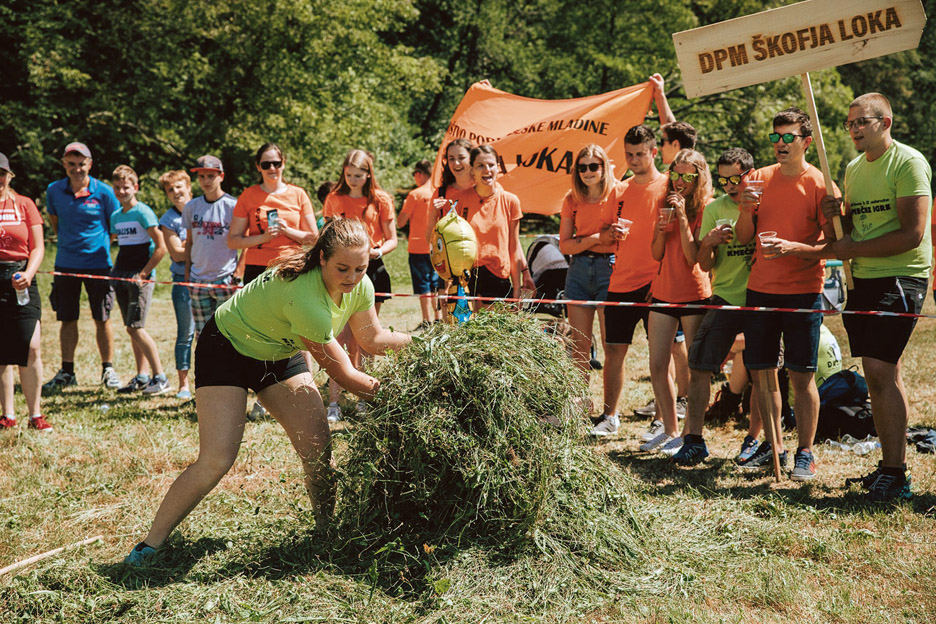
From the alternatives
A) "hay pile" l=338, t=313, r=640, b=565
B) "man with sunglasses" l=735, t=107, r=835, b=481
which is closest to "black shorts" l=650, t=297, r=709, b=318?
"man with sunglasses" l=735, t=107, r=835, b=481

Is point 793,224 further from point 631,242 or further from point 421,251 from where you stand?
point 421,251

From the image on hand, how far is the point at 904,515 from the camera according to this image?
4.39 metres

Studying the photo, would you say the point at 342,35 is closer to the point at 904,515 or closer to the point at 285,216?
the point at 285,216

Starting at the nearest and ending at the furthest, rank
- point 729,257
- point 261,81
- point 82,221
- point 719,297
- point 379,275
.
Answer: point 729,257 < point 719,297 < point 379,275 < point 82,221 < point 261,81

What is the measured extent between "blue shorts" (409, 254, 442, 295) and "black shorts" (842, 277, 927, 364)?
5.67 metres

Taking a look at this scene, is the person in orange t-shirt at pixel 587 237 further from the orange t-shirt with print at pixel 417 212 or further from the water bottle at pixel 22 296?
the water bottle at pixel 22 296

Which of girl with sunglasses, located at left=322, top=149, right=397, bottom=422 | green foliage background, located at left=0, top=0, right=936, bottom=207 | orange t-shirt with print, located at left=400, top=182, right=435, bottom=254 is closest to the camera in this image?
girl with sunglasses, located at left=322, top=149, right=397, bottom=422

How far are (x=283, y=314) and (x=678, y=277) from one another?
3.03m

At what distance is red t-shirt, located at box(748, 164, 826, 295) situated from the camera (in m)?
5.02

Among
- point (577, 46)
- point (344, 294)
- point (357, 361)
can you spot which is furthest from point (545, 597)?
point (577, 46)

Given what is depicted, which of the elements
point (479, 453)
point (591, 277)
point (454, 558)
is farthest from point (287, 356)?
point (591, 277)

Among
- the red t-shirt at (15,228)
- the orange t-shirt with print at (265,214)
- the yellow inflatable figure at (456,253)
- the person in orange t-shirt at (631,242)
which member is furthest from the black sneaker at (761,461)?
the red t-shirt at (15,228)

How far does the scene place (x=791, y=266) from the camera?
16.6 feet

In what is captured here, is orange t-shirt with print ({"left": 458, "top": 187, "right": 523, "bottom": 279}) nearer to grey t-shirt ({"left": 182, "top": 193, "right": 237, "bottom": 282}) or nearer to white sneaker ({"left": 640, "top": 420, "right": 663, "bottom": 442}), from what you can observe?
white sneaker ({"left": 640, "top": 420, "right": 663, "bottom": 442})
